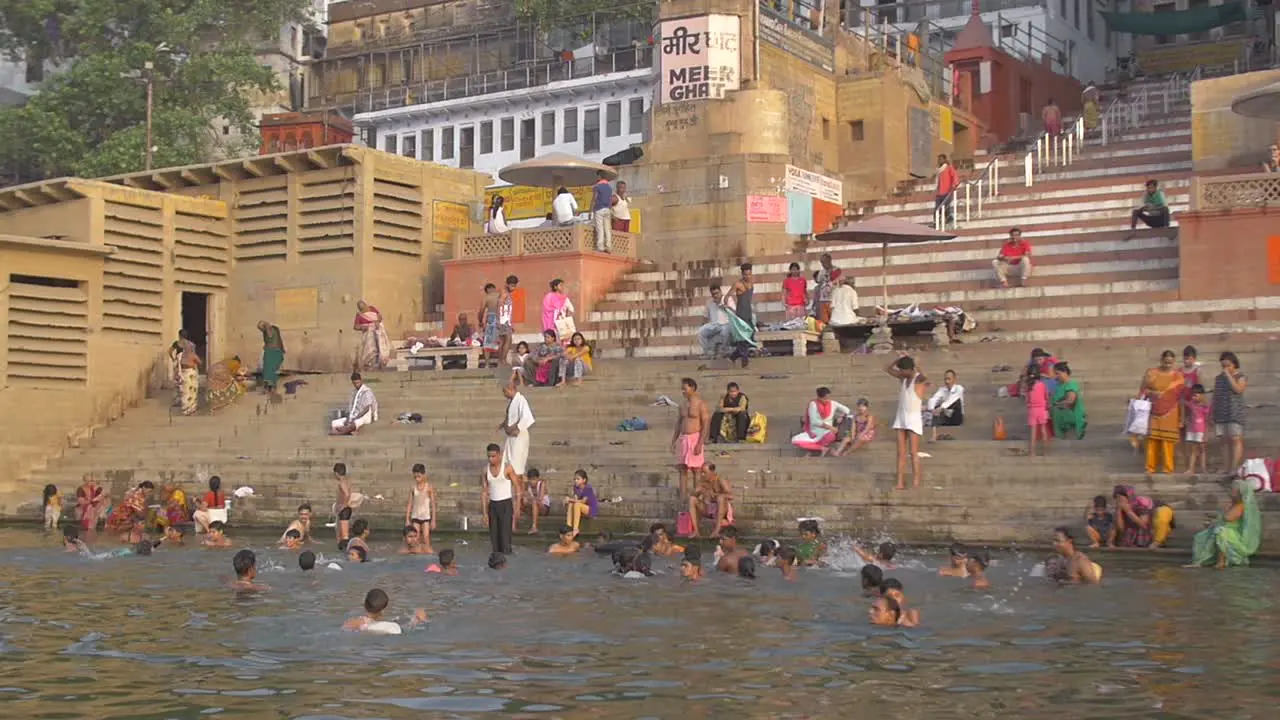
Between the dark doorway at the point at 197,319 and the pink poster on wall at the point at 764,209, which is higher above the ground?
the pink poster on wall at the point at 764,209

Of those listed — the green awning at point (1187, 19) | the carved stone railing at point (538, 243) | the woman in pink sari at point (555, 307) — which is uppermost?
the green awning at point (1187, 19)

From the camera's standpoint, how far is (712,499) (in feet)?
58.3

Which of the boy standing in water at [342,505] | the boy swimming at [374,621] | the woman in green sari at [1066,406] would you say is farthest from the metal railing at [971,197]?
the boy swimming at [374,621]

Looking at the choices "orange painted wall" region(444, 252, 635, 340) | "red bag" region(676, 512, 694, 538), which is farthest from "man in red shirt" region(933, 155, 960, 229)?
"red bag" region(676, 512, 694, 538)

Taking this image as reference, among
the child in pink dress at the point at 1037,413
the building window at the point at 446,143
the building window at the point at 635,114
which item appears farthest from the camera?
the building window at the point at 446,143

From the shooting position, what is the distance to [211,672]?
10305mm

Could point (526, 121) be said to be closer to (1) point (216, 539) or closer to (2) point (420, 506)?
(1) point (216, 539)

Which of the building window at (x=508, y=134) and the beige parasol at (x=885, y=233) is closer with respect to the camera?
the beige parasol at (x=885, y=233)

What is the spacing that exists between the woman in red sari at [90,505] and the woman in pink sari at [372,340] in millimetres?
5177

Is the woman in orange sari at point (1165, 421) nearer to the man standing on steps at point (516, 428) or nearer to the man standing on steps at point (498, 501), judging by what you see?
the man standing on steps at point (498, 501)

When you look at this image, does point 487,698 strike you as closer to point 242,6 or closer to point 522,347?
point 522,347

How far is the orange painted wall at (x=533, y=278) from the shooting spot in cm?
2664

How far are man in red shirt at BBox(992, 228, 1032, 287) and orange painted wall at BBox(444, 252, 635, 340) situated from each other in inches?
249

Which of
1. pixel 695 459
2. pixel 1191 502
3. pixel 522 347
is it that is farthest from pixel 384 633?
pixel 522 347
